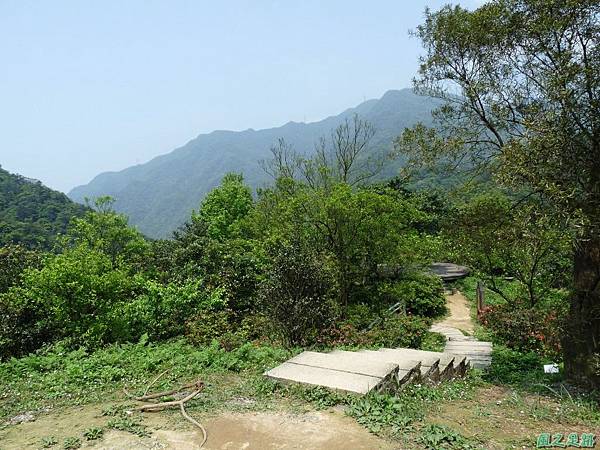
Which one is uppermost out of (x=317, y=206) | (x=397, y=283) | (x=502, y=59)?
(x=502, y=59)

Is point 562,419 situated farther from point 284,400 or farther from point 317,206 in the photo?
point 317,206

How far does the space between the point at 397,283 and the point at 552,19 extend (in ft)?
32.9

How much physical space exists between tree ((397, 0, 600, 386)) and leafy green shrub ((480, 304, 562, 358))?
65 centimetres

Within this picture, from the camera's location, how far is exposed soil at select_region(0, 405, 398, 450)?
153 inches

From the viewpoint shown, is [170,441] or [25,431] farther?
[25,431]

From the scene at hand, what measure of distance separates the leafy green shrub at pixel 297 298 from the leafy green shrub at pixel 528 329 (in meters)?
4.20

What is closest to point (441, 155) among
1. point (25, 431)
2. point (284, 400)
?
point (284, 400)

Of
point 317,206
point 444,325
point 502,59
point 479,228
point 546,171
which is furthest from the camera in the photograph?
point 444,325

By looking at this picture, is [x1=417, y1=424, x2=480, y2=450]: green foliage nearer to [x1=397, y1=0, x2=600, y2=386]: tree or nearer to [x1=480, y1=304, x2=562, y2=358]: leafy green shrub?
[x1=397, y1=0, x2=600, y2=386]: tree

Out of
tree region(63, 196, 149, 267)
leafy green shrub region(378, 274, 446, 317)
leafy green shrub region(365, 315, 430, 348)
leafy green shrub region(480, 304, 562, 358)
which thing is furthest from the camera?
tree region(63, 196, 149, 267)

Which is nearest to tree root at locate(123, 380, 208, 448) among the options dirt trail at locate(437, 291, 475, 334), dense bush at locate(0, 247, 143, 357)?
dense bush at locate(0, 247, 143, 357)

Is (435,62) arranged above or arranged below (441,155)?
above

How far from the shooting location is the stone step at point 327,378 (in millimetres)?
4965

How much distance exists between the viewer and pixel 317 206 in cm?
1528
